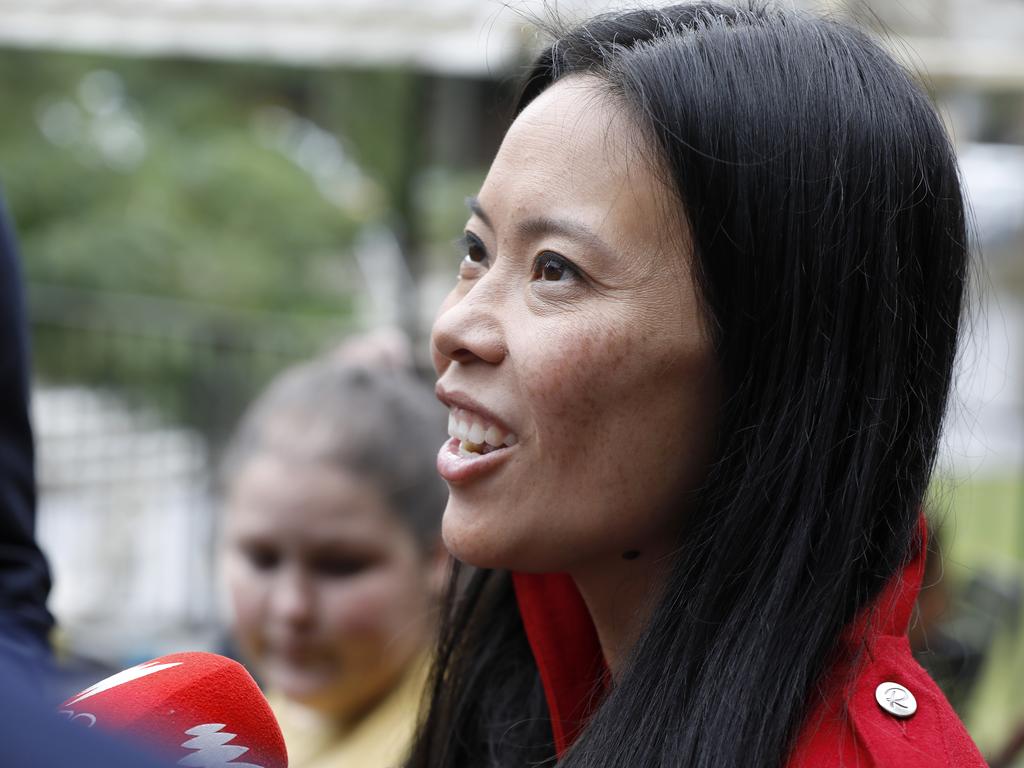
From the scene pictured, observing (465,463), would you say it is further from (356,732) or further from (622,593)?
(356,732)

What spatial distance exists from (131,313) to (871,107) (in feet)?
20.1

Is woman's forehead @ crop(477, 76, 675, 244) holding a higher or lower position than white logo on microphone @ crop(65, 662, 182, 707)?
higher

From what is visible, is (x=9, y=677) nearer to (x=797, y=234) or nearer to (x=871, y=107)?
(x=797, y=234)

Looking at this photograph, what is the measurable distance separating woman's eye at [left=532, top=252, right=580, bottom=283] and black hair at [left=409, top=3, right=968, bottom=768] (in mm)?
140

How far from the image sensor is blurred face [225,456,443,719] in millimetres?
2443

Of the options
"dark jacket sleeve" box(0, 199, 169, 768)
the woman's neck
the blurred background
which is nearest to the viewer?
the woman's neck

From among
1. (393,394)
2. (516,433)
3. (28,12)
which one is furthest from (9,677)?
(28,12)

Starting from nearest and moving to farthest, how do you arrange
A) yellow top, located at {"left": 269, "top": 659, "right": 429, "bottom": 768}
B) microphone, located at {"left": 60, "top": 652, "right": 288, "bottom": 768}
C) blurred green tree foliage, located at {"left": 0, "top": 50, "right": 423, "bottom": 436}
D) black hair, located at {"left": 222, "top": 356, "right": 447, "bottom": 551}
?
1. microphone, located at {"left": 60, "top": 652, "right": 288, "bottom": 768}
2. yellow top, located at {"left": 269, "top": 659, "right": 429, "bottom": 768}
3. black hair, located at {"left": 222, "top": 356, "right": 447, "bottom": 551}
4. blurred green tree foliage, located at {"left": 0, "top": 50, "right": 423, "bottom": 436}

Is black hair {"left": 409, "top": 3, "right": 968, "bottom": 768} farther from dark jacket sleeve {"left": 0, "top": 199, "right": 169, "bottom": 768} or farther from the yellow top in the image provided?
dark jacket sleeve {"left": 0, "top": 199, "right": 169, "bottom": 768}

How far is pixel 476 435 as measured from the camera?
1.35 m

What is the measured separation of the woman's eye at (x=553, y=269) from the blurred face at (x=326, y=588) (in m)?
1.21

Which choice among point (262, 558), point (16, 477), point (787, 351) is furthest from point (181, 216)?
point (787, 351)

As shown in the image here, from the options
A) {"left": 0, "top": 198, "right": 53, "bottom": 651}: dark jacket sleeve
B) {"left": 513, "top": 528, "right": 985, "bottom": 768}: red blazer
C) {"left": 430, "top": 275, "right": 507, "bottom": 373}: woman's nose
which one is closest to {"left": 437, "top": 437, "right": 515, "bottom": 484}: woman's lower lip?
{"left": 430, "top": 275, "right": 507, "bottom": 373}: woman's nose

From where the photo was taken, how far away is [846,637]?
1.26m
